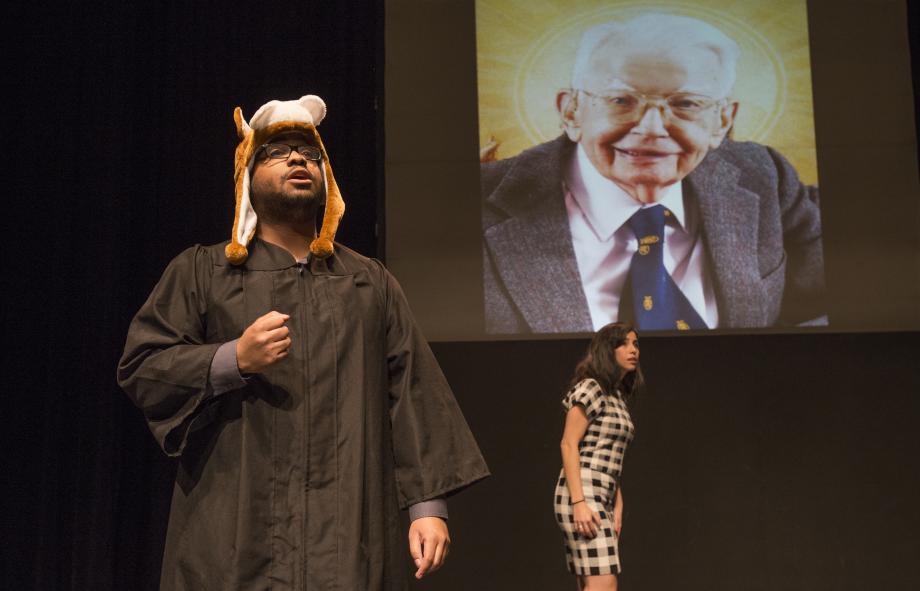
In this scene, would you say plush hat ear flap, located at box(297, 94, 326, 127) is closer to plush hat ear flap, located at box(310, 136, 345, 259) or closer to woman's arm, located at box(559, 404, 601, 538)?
plush hat ear flap, located at box(310, 136, 345, 259)

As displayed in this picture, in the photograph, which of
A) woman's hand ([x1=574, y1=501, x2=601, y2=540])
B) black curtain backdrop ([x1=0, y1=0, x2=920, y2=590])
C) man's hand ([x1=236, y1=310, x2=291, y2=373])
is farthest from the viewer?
black curtain backdrop ([x1=0, y1=0, x2=920, y2=590])

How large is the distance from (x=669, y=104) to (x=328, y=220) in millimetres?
3135

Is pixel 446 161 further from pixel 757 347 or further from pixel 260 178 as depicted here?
pixel 260 178

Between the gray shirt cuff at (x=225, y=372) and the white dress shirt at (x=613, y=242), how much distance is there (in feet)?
10.2

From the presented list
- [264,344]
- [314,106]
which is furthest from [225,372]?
[314,106]

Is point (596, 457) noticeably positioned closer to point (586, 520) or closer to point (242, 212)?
point (586, 520)

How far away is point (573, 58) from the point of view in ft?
15.7

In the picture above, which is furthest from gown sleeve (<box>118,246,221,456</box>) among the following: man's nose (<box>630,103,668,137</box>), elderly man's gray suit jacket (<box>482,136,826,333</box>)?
man's nose (<box>630,103,668,137</box>)

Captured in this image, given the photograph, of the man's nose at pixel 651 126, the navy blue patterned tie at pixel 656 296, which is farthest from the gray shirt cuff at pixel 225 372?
the man's nose at pixel 651 126

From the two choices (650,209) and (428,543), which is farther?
(650,209)

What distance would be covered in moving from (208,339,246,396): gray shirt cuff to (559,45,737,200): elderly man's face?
3.32 meters

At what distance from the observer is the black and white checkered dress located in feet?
12.5

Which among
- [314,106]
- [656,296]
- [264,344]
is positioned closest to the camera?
[264,344]

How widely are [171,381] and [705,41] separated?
12.5 ft
